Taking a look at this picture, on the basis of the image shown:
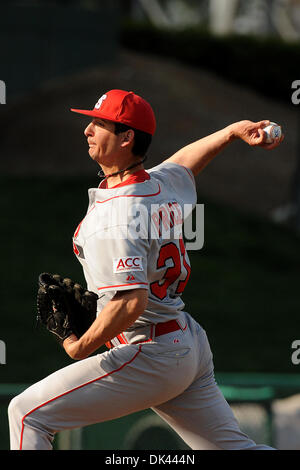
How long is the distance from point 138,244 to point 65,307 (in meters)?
0.49

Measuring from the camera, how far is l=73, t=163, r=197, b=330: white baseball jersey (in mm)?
4078

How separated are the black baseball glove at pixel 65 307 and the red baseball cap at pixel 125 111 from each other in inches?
31.8

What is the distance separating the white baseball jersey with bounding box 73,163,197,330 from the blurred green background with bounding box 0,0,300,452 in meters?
7.66

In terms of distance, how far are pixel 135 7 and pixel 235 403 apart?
24.5 metres

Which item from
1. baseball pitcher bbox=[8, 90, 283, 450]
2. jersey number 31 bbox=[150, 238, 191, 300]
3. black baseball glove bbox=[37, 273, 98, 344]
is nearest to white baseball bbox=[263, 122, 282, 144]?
baseball pitcher bbox=[8, 90, 283, 450]

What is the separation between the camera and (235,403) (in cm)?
727

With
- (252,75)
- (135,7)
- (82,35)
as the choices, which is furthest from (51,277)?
(135,7)

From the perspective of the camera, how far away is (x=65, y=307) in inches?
169

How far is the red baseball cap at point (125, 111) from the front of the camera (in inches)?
169

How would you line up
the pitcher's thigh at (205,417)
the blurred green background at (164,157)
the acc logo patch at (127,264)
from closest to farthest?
the acc logo patch at (127,264) → the pitcher's thigh at (205,417) → the blurred green background at (164,157)

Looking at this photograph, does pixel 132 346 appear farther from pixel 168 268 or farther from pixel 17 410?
pixel 17 410

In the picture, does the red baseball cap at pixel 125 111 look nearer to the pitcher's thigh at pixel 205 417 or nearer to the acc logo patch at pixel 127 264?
the acc logo patch at pixel 127 264

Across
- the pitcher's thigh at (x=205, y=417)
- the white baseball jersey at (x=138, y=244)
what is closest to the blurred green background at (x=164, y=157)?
the pitcher's thigh at (x=205, y=417)
